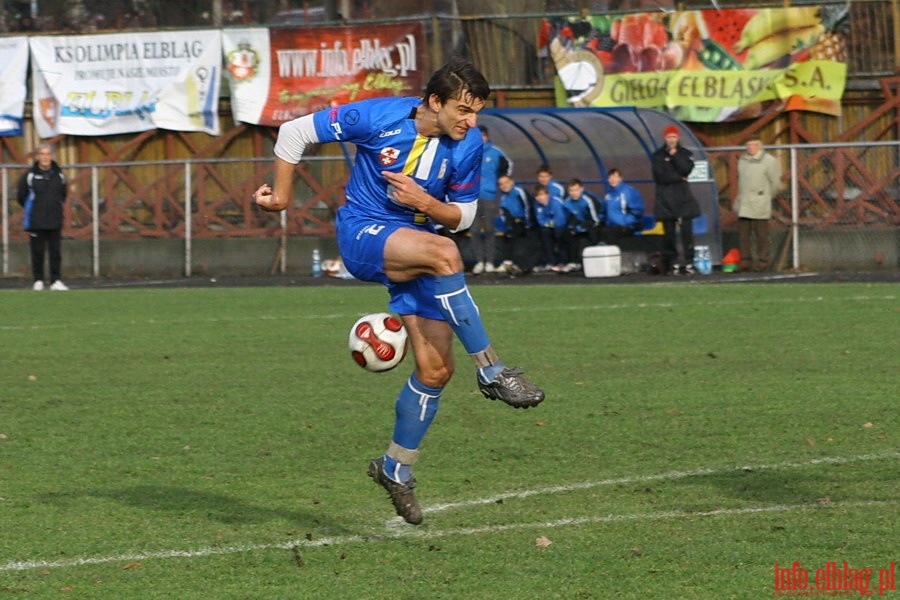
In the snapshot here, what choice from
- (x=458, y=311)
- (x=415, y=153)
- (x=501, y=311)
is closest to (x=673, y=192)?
(x=501, y=311)

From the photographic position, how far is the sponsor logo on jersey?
21.5 feet

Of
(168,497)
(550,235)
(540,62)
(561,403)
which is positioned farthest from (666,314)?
(540,62)

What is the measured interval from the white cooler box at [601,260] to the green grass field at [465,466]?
24.9 feet

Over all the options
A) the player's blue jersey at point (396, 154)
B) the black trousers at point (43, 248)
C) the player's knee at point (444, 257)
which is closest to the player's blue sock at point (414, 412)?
the player's knee at point (444, 257)

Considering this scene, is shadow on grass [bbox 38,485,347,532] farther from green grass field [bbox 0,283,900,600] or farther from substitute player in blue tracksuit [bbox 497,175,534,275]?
substitute player in blue tracksuit [bbox 497,175,534,275]

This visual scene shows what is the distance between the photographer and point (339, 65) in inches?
1131

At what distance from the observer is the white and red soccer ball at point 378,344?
21.5 feet

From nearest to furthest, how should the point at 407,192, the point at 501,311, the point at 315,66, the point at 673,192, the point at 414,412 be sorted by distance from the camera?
the point at 407,192 → the point at 414,412 → the point at 501,311 → the point at 673,192 → the point at 315,66

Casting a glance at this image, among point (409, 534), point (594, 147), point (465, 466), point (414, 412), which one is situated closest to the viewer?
point (409, 534)

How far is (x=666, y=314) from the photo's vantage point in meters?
16.3

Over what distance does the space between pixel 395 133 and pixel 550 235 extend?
56.9ft

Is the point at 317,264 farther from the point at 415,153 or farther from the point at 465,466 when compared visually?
the point at 415,153

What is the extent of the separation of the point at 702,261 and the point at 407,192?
690 inches

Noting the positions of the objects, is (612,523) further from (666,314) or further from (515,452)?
(666,314)
